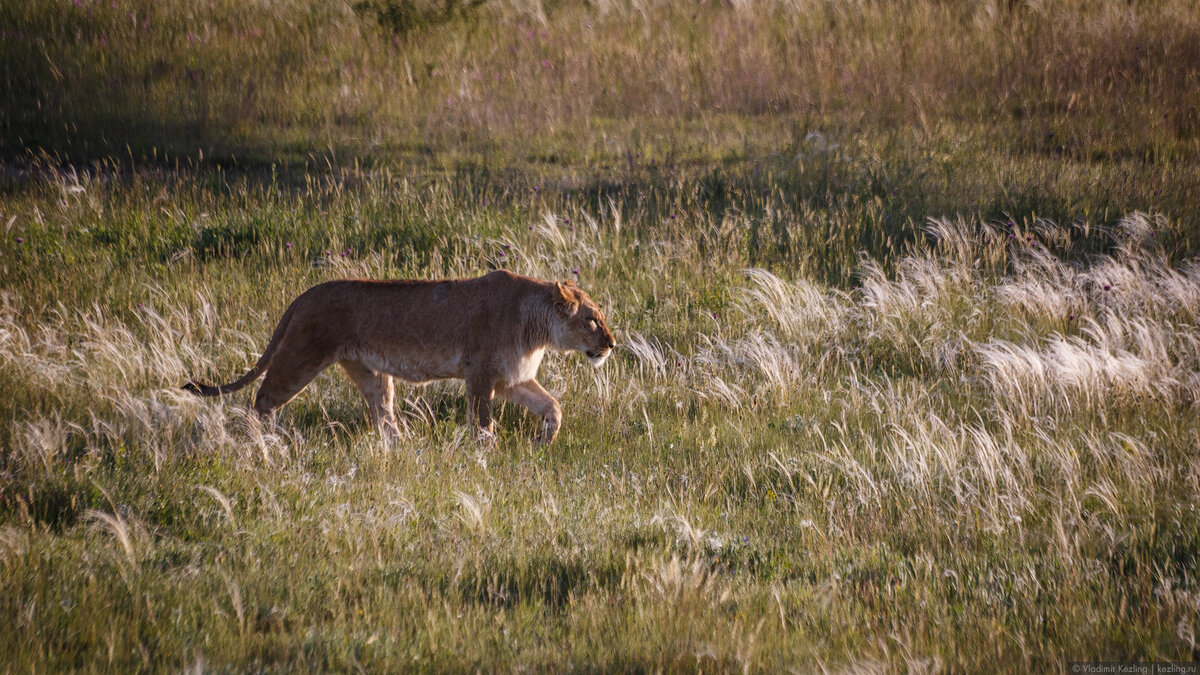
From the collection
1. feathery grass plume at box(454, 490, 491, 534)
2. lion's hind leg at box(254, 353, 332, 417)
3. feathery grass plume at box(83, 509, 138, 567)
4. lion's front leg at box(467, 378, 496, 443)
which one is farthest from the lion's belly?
feathery grass plume at box(83, 509, 138, 567)

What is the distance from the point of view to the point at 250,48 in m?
15.3

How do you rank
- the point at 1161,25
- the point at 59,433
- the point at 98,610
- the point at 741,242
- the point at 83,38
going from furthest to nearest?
the point at 1161,25, the point at 83,38, the point at 741,242, the point at 59,433, the point at 98,610

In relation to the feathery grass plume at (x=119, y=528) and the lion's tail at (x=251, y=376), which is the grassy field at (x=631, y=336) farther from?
the lion's tail at (x=251, y=376)

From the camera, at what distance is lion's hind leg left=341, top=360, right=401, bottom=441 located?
6.16 meters

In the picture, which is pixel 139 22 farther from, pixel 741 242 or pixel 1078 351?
pixel 1078 351

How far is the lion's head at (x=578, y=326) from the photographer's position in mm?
6055

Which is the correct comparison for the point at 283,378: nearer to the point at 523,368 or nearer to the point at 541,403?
the point at 523,368

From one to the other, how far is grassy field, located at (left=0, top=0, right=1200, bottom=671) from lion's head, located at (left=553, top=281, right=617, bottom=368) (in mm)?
597

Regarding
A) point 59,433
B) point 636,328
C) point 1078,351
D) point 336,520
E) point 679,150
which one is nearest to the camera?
point 336,520

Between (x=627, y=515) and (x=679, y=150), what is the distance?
30.3 ft

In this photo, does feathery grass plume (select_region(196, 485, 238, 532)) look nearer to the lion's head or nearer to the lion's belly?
the lion's belly

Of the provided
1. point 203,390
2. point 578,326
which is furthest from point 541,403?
point 203,390

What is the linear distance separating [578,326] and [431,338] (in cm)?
96

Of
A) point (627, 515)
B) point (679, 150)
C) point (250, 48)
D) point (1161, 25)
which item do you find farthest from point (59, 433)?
point (1161, 25)
